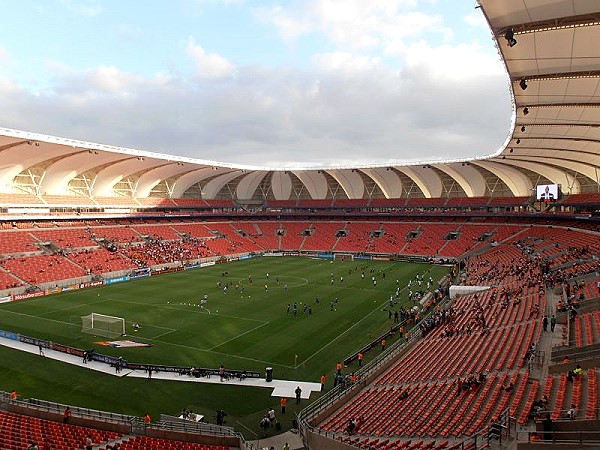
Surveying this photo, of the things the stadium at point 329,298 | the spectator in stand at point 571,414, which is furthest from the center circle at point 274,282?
the spectator in stand at point 571,414

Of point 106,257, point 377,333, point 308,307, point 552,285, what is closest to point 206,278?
point 106,257

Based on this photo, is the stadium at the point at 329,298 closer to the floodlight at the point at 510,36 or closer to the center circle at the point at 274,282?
the floodlight at the point at 510,36

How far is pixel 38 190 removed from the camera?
56000 mm

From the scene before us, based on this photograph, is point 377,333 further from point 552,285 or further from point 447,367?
point 552,285

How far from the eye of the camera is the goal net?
28266 millimetres

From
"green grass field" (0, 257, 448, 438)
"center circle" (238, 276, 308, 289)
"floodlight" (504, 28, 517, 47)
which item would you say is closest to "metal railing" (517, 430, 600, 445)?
"green grass field" (0, 257, 448, 438)

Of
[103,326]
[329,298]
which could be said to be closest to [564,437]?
[103,326]

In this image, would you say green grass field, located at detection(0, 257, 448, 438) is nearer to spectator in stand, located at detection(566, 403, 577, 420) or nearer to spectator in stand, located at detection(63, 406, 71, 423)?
Result: spectator in stand, located at detection(63, 406, 71, 423)

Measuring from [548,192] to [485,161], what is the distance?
8927 mm

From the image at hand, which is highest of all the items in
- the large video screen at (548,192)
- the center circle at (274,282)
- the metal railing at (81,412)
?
the large video screen at (548,192)

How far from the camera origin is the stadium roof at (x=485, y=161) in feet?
52.0

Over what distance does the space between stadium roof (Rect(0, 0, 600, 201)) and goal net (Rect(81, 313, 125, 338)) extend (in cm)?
2040

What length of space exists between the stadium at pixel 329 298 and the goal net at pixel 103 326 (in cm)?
14

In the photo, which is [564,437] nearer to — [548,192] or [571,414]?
[571,414]
